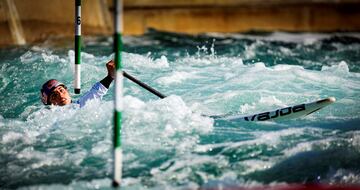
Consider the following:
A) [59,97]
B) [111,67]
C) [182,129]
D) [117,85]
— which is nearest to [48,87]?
[59,97]

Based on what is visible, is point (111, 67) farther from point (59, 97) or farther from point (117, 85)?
point (117, 85)

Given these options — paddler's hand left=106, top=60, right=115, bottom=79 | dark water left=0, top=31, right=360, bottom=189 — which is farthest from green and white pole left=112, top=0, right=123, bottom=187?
paddler's hand left=106, top=60, right=115, bottom=79

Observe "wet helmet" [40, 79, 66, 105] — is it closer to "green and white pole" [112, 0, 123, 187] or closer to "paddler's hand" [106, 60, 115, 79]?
"paddler's hand" [106, 60, 115, 79]

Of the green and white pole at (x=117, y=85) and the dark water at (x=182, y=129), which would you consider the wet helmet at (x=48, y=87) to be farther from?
the green and white pole at (x=117, y=85)

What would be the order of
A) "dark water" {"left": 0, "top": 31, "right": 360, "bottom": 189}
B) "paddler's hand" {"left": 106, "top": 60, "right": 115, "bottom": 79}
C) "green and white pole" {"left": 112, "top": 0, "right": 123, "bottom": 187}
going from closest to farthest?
1. "green and white pole" {"left": 112, "top": 0, "right": 123, "bottom": 187}
2. "dark water" {"left": 0, "top": 31, "right": 360, "bottom": 189}
3. "paddler's hand" {"left": 106, "top": 60, "right": 115, "bottom": 79}

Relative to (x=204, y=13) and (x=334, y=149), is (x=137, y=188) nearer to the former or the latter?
(x=334, y=149)

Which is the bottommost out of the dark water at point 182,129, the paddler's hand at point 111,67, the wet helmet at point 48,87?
the dark water at point 182,129

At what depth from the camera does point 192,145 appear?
600 cm

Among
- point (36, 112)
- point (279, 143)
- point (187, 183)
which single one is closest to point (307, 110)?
point (279, 143)

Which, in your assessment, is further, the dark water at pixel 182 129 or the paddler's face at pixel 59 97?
the paddler's face at pixel 59 97

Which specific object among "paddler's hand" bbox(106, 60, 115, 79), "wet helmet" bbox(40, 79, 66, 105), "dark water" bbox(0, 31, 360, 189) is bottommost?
"dark water" bbox(0, 31, 360, 189)

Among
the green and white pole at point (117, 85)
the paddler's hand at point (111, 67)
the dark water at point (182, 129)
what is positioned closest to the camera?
the green and white pole at point (117, 85)

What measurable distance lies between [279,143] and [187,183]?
1.36m

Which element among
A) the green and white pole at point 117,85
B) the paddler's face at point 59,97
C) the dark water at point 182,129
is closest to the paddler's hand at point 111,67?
the dark water at point 182,129
